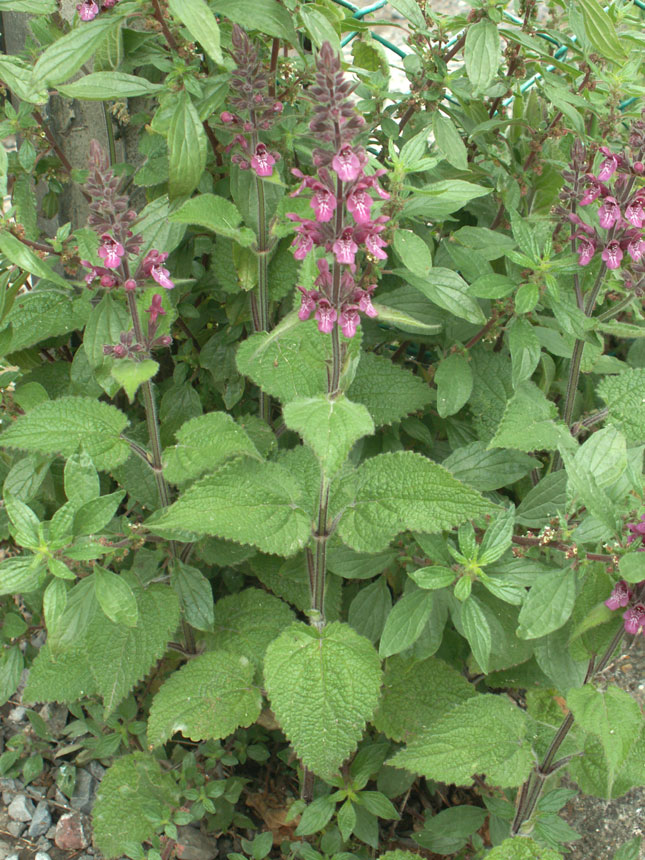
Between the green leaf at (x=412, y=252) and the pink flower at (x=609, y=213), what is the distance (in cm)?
46

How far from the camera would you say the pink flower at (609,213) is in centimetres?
194

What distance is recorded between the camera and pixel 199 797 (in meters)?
2.18

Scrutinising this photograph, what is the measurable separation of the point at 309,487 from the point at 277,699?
54cm

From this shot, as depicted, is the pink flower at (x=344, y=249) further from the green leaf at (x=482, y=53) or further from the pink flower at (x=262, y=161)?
the green leaf at (x=482, y=53)

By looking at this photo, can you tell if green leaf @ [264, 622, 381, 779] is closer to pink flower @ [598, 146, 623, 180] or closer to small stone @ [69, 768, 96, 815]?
small stone @ [69, 768, 96, 815]

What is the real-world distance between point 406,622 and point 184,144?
1.28 metres

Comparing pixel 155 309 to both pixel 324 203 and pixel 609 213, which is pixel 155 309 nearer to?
pixel 324 203

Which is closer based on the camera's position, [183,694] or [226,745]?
[183,694]

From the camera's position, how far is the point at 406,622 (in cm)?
188

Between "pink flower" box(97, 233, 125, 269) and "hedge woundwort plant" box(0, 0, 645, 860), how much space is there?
11 mm

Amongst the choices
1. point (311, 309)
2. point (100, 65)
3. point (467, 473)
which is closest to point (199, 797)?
point (467, 473)

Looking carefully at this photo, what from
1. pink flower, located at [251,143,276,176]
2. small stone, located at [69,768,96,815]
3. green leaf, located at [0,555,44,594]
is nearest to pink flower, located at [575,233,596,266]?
pink flower, located at [251,143,276,176]

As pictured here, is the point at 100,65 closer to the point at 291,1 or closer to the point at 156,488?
the point at 291,1

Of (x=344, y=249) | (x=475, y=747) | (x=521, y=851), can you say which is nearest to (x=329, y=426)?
(x=344, y=249)
